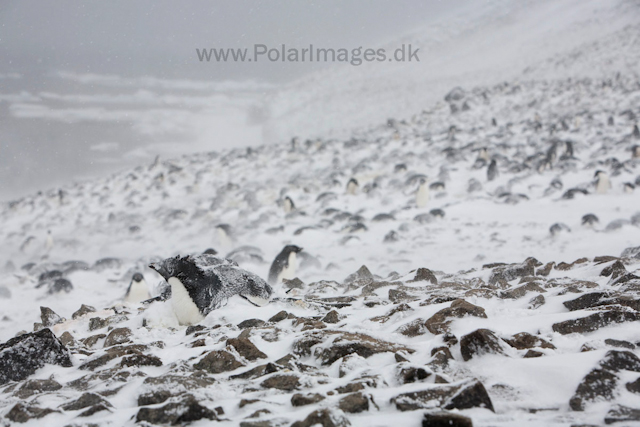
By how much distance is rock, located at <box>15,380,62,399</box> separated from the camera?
6.56 ft

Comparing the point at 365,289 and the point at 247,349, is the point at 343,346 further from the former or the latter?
the point at 365,289

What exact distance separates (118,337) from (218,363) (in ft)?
3.36

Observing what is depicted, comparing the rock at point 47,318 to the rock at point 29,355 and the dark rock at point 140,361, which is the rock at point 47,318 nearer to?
the rock at point 29,355

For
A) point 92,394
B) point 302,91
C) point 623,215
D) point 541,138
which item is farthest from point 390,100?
point 92,394

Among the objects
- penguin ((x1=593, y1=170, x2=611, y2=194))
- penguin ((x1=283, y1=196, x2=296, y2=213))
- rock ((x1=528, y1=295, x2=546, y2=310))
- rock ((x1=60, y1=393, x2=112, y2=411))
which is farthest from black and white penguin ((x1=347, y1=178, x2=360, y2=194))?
rock ((x1=60, y1=393, x2=112, y2=411))

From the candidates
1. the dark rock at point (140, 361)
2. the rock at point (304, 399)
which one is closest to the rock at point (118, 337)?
the dark rock at point (140, 361)

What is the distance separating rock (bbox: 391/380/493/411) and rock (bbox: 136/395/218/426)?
62 centimetres

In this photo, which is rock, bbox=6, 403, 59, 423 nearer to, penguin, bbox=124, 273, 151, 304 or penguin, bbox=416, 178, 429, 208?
penguin, bbox=124, 273, 151, 304

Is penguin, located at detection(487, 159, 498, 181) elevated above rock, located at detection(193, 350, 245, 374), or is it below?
above

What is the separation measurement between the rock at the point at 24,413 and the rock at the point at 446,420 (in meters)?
1.29

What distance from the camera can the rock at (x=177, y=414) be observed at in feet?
5.05

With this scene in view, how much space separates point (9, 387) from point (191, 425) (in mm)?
1109

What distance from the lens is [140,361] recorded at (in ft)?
7.30

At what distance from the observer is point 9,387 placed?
2.10 meters
